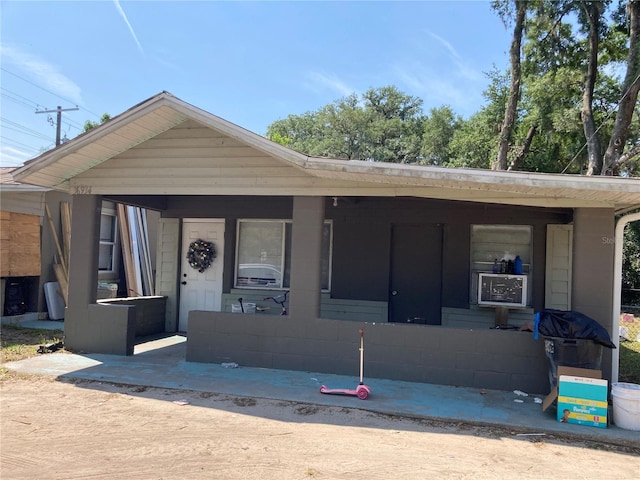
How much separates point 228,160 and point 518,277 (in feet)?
16.5

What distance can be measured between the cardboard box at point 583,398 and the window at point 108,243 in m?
11.3

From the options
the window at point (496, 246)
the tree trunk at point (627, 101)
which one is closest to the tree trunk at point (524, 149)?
the tree trunk at point (627, 101)

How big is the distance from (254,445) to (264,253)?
543 centimetres

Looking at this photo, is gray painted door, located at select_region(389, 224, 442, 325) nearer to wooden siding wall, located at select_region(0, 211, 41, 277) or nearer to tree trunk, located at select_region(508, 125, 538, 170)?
wooden siding wall, located at select_region(0, 211, 41, 277)

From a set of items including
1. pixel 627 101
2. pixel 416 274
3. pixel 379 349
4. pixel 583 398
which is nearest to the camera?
pixel 583 398

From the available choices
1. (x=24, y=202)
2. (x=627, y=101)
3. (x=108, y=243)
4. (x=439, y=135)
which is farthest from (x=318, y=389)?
(x=439, y=135)

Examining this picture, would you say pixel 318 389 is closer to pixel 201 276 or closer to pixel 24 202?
pixel 201 276

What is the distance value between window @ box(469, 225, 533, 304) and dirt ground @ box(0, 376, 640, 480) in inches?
157

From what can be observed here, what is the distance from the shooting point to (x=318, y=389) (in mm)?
5820

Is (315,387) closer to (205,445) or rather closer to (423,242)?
(205,445)

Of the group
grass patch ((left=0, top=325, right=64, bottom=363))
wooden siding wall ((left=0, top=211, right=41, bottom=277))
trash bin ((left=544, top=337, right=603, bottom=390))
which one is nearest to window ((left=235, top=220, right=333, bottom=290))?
grass patch ((left=0, top=325, right=64, bottom=363))

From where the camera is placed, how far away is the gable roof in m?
5.15

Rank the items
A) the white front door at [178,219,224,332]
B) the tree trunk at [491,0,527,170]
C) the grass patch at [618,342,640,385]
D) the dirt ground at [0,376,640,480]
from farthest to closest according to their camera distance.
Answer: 1. the tree trunk at [491,0,527,170]
2. the white front door at [178,219,224,332]
3. the grass patch at [618,342,640,385]
4. the dirt ground at [0,376,640,480]

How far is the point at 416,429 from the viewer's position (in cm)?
471
